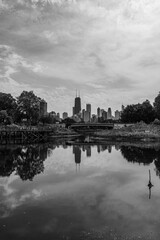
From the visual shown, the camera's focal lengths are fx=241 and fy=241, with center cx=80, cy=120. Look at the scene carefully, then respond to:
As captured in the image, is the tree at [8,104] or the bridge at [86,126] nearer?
the tree at [8,104]

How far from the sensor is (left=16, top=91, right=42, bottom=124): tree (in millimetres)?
124625

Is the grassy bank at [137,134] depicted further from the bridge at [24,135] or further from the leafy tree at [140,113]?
the leafy tree at [140,113]

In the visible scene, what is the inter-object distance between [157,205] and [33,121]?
130 meters

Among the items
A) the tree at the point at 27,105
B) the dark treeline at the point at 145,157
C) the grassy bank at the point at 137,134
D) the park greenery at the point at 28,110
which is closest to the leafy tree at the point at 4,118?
the park greenery at the point at 28,110

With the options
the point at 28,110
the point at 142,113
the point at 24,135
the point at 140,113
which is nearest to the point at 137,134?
the point at 142,113

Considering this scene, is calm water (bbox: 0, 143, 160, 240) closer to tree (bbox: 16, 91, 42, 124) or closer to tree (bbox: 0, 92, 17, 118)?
tree (bbox: 16, 91, 42, 124)

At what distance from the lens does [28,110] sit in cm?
12462

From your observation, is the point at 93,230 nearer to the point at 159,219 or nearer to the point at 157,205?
the point at 159,219

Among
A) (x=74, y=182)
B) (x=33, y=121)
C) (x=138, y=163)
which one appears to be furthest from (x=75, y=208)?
(x=33, y=121)

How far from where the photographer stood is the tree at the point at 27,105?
124625mm

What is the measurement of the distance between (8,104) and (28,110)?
15176mm

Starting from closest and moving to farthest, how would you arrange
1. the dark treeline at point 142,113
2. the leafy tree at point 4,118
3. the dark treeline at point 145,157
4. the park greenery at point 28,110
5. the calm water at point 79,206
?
the calm water at point 79,206, the dark treeline at point 145,157, the leafy tree at point 4,118, the park greenery at point 28,110, the dark treeline at point 142,113

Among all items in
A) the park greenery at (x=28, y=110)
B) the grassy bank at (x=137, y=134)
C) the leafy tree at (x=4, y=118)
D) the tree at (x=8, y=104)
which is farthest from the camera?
the tree at (x=8, y=104)

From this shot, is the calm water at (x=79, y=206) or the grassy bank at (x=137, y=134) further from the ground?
the grassy bank at (x=137, y=134)
